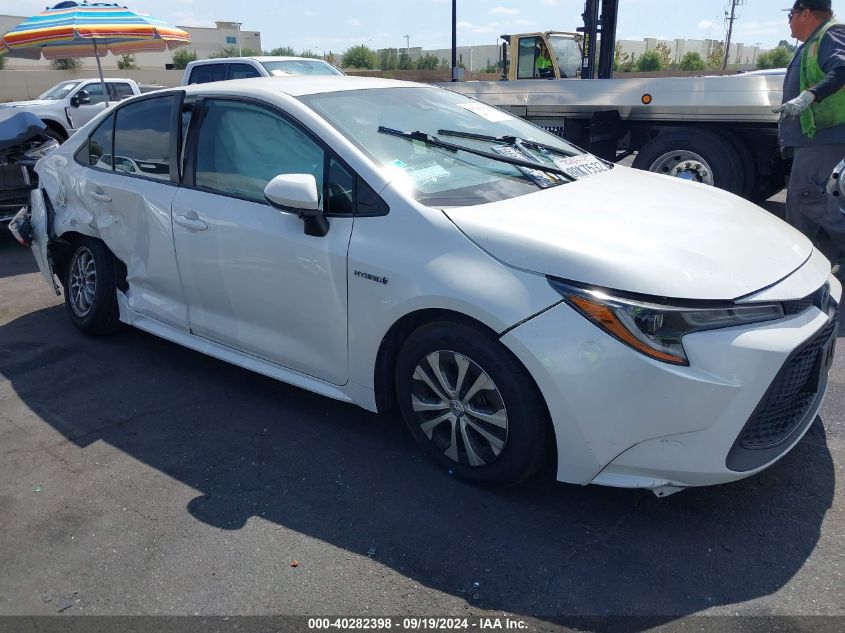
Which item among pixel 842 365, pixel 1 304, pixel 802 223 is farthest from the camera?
pixel 1 304

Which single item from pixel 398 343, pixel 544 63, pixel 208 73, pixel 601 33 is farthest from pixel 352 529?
pixel 544 63

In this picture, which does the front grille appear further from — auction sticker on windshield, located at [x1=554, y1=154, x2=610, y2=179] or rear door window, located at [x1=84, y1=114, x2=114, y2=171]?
rear door window, located at [x1=84, y1=114, x2=114, y2=171]

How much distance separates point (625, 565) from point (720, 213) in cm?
164

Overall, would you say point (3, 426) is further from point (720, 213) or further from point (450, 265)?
point (720, 213)

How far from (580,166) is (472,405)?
1.56m

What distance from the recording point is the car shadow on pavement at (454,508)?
2.58 metres

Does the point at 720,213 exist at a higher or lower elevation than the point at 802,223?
higher

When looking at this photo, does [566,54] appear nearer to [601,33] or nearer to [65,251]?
[601,33]

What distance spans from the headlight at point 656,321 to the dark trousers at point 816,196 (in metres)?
3.54

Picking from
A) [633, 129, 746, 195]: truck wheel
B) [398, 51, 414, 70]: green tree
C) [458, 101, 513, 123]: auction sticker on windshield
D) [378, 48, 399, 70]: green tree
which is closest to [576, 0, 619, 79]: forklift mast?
[633, 129, 746, 195]: truck wheel

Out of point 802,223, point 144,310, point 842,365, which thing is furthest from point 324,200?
point 802,223

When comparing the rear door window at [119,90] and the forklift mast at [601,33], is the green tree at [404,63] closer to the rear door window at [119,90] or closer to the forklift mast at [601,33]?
the rear door window at [119,90]

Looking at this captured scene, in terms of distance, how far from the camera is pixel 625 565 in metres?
2.67

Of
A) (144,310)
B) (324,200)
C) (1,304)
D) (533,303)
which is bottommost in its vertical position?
(1,304)
